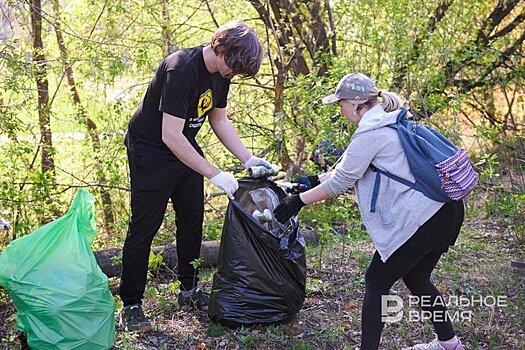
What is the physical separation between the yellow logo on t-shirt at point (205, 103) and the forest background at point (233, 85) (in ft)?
5.89

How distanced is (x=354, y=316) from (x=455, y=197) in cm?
128

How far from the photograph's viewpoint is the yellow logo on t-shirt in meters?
3.42

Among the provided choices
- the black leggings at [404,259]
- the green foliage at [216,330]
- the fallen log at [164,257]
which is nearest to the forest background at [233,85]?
the fallen log at [164,257]

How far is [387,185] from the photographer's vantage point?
2.92 m

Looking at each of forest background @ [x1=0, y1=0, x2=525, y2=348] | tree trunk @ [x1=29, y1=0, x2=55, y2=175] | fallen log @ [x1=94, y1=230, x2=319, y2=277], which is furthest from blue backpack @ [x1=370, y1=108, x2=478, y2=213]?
tree trunk @ [x1=29, y1=0, x2=55, y2=175]

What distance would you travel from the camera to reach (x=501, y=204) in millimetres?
5500

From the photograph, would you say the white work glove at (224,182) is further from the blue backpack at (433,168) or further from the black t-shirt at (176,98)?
the blue backpack at (433,168)

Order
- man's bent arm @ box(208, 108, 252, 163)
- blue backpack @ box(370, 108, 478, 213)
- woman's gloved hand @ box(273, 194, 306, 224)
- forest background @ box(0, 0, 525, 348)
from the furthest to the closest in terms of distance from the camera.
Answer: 1. forest background @ box(0, 0, 525, 348)
2. man's bent arm @ box(208, 108, 252, 163)
3. woman's gloved hand @ box(273, 194, 306, 224)
4. blue backpack @ box(370, 108, 478, 213)

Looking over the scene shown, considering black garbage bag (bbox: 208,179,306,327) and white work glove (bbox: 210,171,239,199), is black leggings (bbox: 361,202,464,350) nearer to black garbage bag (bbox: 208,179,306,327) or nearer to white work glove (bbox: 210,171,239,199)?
black garbage bag (bbox: 208,179,306,327)

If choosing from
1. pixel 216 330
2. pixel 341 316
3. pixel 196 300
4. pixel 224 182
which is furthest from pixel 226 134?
pixel 341 316

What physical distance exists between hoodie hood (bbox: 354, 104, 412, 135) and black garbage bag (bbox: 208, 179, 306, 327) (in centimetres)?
78

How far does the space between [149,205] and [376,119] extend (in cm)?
126

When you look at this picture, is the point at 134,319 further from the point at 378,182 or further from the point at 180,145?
the point at 378,182

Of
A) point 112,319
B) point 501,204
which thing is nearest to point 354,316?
point 112,319
